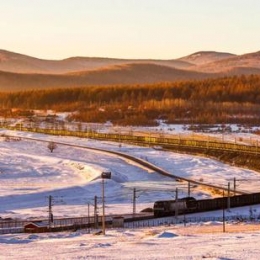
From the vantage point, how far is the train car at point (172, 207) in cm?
3400

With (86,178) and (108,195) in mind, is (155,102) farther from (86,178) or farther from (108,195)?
(108,195)

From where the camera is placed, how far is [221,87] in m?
151

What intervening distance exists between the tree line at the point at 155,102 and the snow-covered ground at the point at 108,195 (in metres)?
37.8

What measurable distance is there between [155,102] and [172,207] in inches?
4221

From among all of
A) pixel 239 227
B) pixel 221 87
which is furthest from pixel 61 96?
pixel 239 227

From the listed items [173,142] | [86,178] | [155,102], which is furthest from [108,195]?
[155,102]

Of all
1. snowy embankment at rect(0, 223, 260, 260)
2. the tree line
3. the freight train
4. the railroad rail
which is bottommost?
the freight train

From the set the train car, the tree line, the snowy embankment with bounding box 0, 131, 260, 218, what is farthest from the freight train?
the tree line

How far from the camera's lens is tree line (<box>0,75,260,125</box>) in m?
121

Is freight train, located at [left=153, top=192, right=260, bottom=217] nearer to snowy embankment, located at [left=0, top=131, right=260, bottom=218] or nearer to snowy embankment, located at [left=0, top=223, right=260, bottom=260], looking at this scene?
snowy embankment, located at [left=0, top=131, right=260, bottom=218]

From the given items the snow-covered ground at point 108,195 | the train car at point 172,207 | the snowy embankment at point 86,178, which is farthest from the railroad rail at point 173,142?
the train car at point 172,207

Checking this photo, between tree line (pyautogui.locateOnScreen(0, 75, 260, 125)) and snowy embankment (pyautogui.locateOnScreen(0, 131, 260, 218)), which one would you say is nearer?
snowy embankment (pyautogui.locateOnScreen(0, 131, 260, 218))

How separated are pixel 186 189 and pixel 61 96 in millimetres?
127631

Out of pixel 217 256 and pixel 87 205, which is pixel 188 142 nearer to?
pixel 87 205
